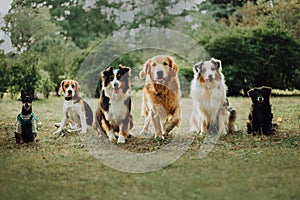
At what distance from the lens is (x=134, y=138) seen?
4.64 meters

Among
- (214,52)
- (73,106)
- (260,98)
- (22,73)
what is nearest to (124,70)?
(73,106)

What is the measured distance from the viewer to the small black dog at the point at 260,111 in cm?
450

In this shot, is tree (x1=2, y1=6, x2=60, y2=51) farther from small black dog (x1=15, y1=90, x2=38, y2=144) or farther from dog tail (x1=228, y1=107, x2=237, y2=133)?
dog tail (x1=228, y1=107, x2=237, y2=133)

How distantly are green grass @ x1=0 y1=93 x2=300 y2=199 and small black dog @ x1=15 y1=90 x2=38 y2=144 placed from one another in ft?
0.36

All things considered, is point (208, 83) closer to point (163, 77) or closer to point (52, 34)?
point (163, 77)

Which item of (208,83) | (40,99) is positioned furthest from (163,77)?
(40,99)

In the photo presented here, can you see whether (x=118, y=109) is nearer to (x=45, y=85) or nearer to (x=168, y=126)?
(x=168, y=126)

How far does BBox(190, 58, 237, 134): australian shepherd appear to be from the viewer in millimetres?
4562

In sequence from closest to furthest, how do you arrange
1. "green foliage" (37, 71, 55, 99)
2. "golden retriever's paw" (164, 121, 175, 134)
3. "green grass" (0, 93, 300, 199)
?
"green grass" (0, 93, 300, 199) → "golden retriever's paw" (164, 121, 175, 134) → "green foliage" (37, 71, 55, 99)

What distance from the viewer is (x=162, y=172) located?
340 cm

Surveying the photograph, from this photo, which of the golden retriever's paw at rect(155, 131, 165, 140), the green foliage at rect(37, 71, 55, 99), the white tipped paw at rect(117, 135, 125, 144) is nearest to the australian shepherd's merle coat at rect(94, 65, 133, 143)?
the white tipped paw at rect(117, 135, 125, 144)

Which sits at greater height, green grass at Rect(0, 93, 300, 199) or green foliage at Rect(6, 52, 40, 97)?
green foliage at Rect(6, 52, 40, 97)

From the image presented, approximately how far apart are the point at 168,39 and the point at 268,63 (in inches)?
129

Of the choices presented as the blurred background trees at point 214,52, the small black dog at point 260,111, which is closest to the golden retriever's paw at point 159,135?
the small black dog at point 260,111
